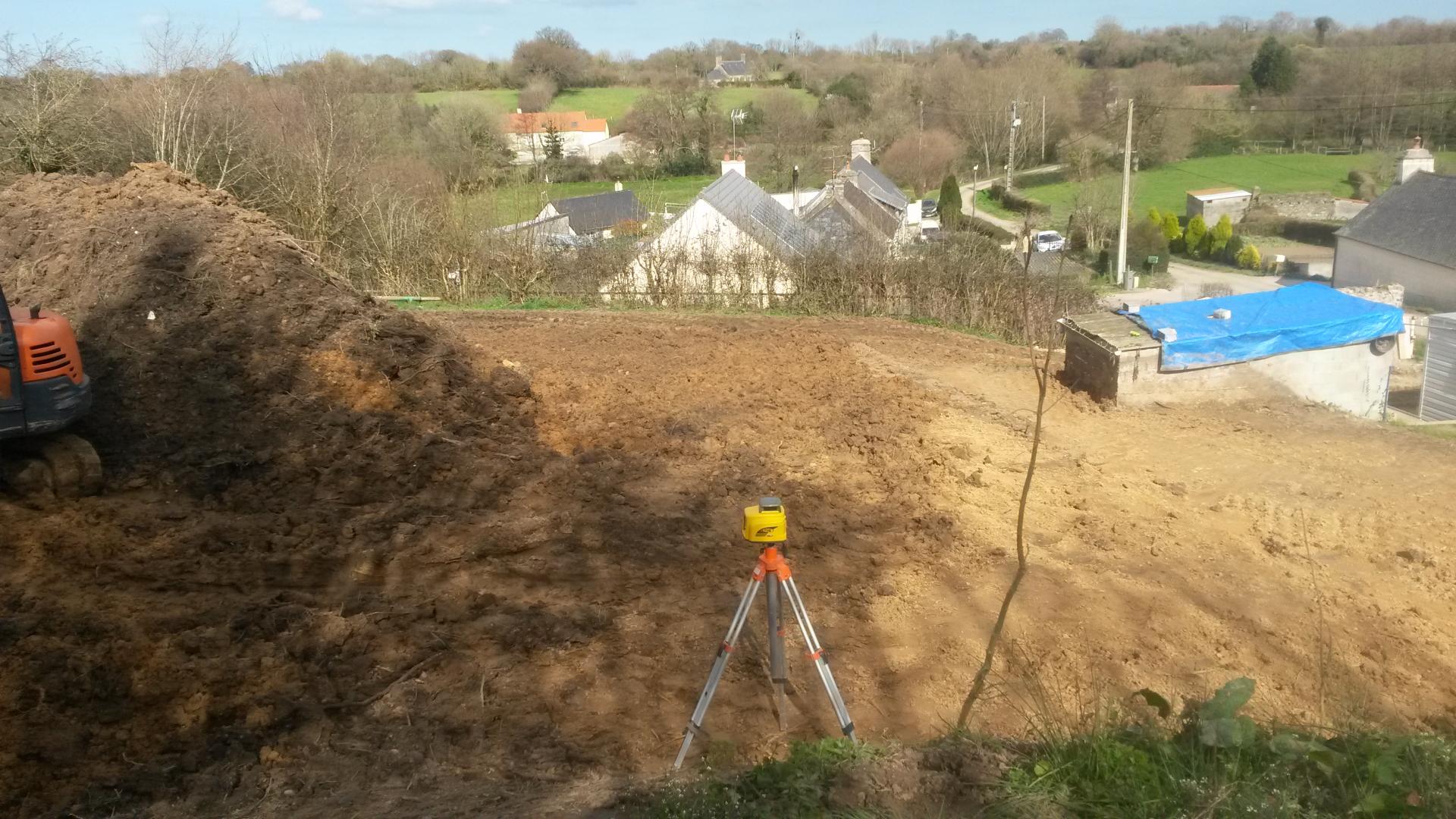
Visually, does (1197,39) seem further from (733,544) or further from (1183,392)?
(733,544)

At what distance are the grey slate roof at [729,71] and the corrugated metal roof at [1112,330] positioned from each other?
4810 cm

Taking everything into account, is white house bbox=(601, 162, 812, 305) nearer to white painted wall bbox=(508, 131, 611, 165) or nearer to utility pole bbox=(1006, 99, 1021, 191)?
white painted wall bbox=(508, 131, 611, 165)

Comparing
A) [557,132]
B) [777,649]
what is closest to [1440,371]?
[777,649]

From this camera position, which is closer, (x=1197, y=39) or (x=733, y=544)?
(x=733, y=544)

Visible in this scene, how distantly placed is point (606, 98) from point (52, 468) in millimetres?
44223

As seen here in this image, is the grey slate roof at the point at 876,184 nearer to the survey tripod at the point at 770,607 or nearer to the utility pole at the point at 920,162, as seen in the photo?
the utility pole at the point at 920,162

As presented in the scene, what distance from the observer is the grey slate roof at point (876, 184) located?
31.9m

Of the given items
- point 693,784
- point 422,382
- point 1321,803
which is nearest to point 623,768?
point 693,784

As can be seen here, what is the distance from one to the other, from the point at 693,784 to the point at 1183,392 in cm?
897

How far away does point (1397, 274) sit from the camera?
32.4 m

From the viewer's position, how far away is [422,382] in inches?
388

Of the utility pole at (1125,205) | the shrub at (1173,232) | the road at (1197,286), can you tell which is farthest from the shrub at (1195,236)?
the utility pole at (1125,205)

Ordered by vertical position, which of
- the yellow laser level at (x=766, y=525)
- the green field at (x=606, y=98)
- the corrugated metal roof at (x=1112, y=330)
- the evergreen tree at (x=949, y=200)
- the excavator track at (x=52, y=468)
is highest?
the green field at (x=606, y=98)

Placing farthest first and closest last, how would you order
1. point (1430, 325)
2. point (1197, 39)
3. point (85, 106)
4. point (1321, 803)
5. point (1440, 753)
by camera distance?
point (1197, 39) → point (85, 106) → point (1430, 325) → point (1440, 753) → point (1321, 803)
